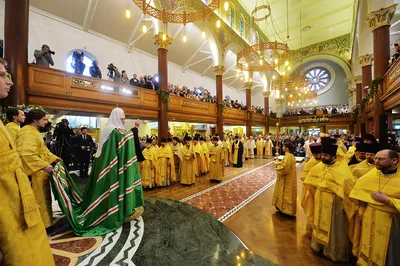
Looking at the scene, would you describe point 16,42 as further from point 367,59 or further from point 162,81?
point 367,59

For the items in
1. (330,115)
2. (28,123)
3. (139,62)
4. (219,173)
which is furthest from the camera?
(330,115)

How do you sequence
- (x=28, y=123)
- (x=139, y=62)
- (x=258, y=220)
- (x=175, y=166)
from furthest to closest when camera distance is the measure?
(x=139, y=62) < (x=175, y=166) < (x=258, y=220) < (x=28, y=123)

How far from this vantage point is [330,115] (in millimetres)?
19922

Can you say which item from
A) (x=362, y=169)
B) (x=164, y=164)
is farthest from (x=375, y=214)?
(x=164, y=164)

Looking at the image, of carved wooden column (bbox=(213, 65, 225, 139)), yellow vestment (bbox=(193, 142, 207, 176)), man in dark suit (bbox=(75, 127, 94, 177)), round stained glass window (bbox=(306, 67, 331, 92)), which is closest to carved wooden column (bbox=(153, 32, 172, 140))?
yellow vestment (bbox=(193, 142, 207, 176))

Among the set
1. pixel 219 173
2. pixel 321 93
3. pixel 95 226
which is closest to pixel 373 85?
pixel 219 173

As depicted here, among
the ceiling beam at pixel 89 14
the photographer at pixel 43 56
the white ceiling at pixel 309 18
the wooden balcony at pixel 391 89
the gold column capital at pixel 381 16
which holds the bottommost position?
the wooden balcony at pixel 391 89

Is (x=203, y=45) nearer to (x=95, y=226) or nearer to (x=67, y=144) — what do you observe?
(x=67, y=144)

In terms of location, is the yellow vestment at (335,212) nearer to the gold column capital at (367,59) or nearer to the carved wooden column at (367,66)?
the carved wooden column at (367,66)

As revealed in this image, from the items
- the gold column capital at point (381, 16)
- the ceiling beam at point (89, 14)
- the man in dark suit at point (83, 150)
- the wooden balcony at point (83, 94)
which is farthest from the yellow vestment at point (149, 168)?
the gold column capital at point (381, 16)

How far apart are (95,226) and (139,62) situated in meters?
14.0

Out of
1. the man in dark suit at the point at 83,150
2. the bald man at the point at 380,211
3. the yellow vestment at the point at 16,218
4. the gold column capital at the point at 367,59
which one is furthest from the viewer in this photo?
the gold column capital at the point at 367,59

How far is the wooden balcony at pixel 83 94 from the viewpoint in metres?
6.13

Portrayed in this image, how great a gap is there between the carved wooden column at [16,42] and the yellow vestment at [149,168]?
3943mm
